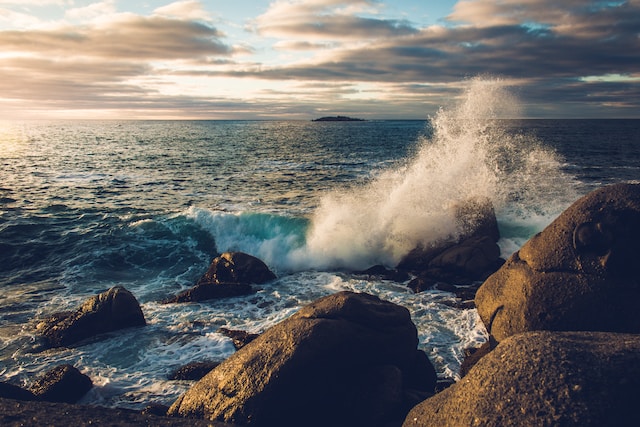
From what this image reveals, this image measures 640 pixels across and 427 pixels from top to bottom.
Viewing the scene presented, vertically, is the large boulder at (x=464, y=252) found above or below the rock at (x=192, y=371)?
above

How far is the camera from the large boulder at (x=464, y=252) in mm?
14586

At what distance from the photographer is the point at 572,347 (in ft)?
16.8

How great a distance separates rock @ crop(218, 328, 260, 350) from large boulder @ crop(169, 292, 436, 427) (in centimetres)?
308

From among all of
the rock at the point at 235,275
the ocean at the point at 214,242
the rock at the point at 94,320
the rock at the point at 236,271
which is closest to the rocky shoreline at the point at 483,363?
the ocean at the point at 214,242

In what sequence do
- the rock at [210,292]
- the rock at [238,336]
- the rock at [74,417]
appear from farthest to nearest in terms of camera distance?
the rock at [210,292]
the rock at [238,336]
the rock at [74,417]

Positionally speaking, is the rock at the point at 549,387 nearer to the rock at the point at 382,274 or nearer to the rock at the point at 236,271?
the rock at the point at 382,274

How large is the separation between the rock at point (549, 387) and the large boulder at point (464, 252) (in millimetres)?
8467

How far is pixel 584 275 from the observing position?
7.32 m

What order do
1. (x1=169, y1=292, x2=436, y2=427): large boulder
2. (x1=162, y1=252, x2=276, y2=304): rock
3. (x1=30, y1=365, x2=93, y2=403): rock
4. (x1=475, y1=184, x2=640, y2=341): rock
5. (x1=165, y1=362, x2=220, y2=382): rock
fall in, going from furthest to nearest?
1. (x1=162, y1=252, x2=276, y2=304): rock
2. (x1=165, y1=362, x2=220, y2=382): rock
3. (x1=30, y1=365, x2=93, y2=403): rock
4. (x1=475, y1=184, x2=640, y2=341): rock
5. (x1=169, y1=292, x2=436, y2=427): large boulder

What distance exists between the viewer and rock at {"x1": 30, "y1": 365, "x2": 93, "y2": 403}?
779 centimetres

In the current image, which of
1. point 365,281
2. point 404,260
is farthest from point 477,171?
point 365,281

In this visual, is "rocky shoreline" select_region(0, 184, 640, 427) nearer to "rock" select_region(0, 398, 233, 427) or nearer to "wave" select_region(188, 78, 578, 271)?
"rock" select_region(0, 398, 233, 427)

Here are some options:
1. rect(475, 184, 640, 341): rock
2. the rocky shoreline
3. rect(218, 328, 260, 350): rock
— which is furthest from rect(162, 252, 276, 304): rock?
rect(475, 184, 640, 341): rock

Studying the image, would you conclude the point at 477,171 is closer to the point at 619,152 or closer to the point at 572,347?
the point at 572,347
